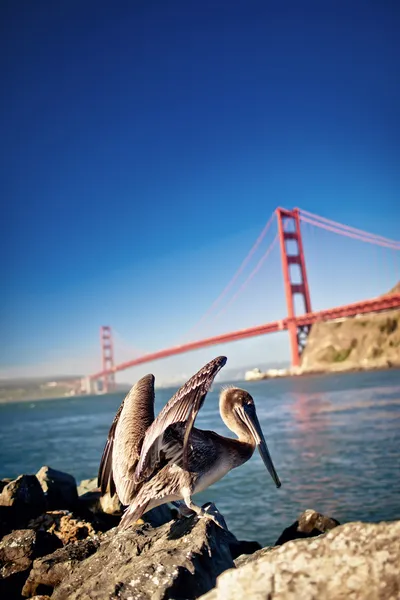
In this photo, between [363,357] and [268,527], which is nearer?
[268,527]

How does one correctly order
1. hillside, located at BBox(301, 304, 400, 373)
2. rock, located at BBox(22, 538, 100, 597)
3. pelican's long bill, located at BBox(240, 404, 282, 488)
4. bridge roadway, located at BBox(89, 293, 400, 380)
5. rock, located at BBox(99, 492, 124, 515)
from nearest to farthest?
1. pelican's long bill, located at BBox(240, 404, 282, 488)
2. rock, located at BBox(22, 538, 100, 597)
3. rock, located at BBox(99, 492, 124, 515)
4. bridge roadway, located at BBox(89, 293, 400, 380)
5. hillside, located at BBox(301, 304, 400, 373)

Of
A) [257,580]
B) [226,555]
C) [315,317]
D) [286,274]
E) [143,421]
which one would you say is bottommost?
[226,555]

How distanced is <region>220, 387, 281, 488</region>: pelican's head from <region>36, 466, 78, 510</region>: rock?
4.19 m

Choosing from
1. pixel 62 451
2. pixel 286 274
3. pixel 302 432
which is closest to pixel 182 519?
pixel 302 432

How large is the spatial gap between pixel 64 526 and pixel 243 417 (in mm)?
3058

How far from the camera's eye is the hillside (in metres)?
68.1

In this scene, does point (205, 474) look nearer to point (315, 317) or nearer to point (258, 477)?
point (258, 477)

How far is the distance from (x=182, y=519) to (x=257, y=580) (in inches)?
73.9

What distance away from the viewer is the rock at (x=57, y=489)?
7.13 m

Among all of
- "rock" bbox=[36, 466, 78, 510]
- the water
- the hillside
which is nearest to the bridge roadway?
the hillside

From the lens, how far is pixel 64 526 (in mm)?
5680

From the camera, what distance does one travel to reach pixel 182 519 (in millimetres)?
3670

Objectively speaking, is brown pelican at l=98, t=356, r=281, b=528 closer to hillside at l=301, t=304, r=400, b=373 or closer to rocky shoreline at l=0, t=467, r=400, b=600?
rocky shoreline at l=0, t=467, r=400, b=600

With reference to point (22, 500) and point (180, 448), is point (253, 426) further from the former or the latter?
point (22, 500)
